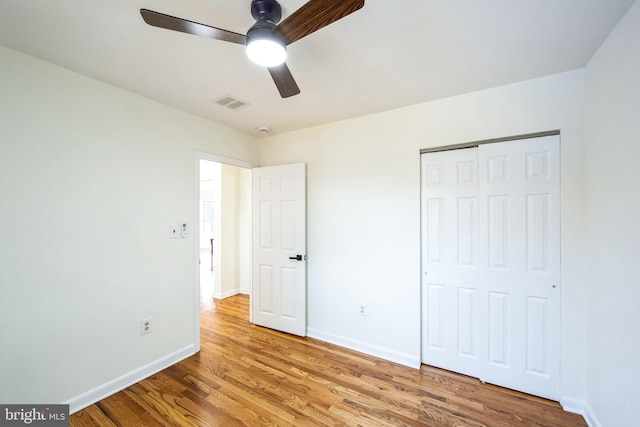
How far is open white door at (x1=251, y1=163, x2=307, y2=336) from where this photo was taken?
3086 mm

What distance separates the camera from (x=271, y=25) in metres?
1.25

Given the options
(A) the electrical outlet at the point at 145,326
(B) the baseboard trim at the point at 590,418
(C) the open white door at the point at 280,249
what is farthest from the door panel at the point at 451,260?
(A) the electrical outlet at the point at 145,326

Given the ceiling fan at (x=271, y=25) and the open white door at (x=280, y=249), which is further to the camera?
the open white door at (x=280, y=249)

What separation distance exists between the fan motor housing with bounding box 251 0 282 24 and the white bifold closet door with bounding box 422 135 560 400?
1.83 meters

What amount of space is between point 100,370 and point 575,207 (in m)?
3.95

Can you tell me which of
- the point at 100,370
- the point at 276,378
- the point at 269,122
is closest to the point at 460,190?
the point at 269,122

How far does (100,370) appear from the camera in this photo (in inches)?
80.0

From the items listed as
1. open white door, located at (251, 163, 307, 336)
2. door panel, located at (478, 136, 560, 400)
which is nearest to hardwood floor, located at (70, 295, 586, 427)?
door panel, located at (478, 136, 560, 400)

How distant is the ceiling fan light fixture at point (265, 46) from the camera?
123cm

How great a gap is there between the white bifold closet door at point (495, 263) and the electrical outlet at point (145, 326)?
104 inches

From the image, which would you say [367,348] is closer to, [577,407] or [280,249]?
[280,249]

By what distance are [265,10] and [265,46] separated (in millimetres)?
181

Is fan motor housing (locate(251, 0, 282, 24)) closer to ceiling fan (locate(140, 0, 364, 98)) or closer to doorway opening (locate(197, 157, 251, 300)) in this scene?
ceiling fan (locate(140, 0, 364, 98))

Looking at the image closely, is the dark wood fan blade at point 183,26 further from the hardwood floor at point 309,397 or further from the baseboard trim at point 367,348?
the baseboard trim at point 367,348
